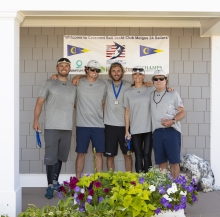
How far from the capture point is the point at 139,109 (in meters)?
7.81

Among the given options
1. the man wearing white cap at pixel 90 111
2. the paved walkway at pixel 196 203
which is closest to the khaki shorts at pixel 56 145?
the man wearing white cap at pixel 90 111

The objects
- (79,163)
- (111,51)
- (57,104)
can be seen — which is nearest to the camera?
(57,104)

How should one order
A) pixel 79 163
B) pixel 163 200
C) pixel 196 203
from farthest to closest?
pixel 79 163
pixel 196 203
pixel 163 200

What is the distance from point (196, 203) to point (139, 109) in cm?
164

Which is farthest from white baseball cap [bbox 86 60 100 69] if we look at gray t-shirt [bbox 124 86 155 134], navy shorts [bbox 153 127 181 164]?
navy shorts [bbox 153 127 181 164]

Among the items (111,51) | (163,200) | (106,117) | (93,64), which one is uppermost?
(111,51)

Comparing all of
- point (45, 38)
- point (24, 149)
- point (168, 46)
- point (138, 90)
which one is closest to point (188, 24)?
point (168, 46)

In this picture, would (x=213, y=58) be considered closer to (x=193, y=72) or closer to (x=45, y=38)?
(x=193, y=72)

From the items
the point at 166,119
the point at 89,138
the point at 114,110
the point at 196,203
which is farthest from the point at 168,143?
the point at 89,138

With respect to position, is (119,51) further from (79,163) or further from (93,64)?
(79,163)

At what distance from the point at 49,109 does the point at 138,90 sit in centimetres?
140

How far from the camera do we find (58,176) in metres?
8.09

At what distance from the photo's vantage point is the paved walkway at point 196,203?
705 centimetres

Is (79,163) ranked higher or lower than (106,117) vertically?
lower
